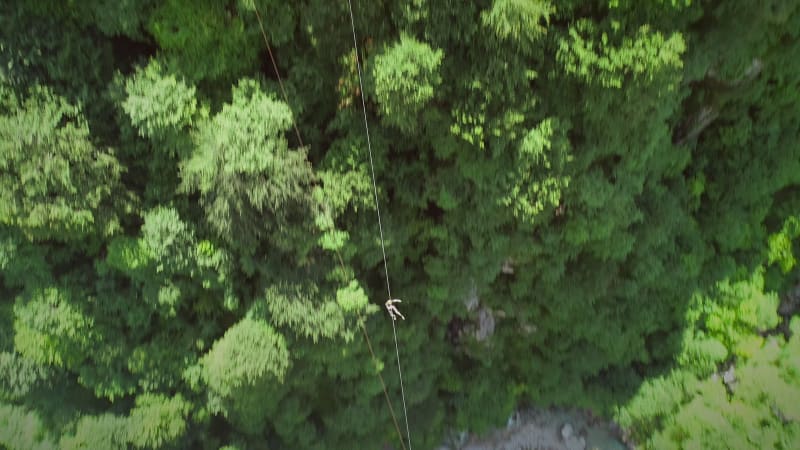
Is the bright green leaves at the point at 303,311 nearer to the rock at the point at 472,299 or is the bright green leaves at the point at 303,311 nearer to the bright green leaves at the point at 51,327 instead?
the rock at the point at 472,299

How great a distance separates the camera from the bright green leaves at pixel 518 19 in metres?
6.83

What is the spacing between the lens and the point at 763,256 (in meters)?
10.9

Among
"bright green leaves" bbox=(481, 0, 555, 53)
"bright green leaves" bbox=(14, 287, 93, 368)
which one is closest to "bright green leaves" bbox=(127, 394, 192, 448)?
"bright green leaves" bbox=(14, 287, 93, 368)

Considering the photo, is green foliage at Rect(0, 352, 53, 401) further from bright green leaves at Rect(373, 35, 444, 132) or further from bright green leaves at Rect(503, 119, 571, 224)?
bright green leaves at Rect(503, 119, 571, 224)

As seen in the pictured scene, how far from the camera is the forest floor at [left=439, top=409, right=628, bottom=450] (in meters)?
12.7

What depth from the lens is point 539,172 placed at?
8.17m

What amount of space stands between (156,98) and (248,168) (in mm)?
1840

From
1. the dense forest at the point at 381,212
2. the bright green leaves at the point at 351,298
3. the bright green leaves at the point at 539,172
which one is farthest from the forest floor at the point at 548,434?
the bright green leaves at the point at 539,172

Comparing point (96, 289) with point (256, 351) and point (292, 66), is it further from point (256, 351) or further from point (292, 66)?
point (292, 66)

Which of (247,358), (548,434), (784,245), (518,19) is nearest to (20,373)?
(247,358)

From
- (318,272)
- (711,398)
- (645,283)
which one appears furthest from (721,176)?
(318,272)

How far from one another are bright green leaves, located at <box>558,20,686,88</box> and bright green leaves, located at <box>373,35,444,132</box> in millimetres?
2024

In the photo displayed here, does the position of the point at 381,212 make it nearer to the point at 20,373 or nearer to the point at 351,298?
the point at 351,298

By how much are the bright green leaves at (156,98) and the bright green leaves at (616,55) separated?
5.88 metres
